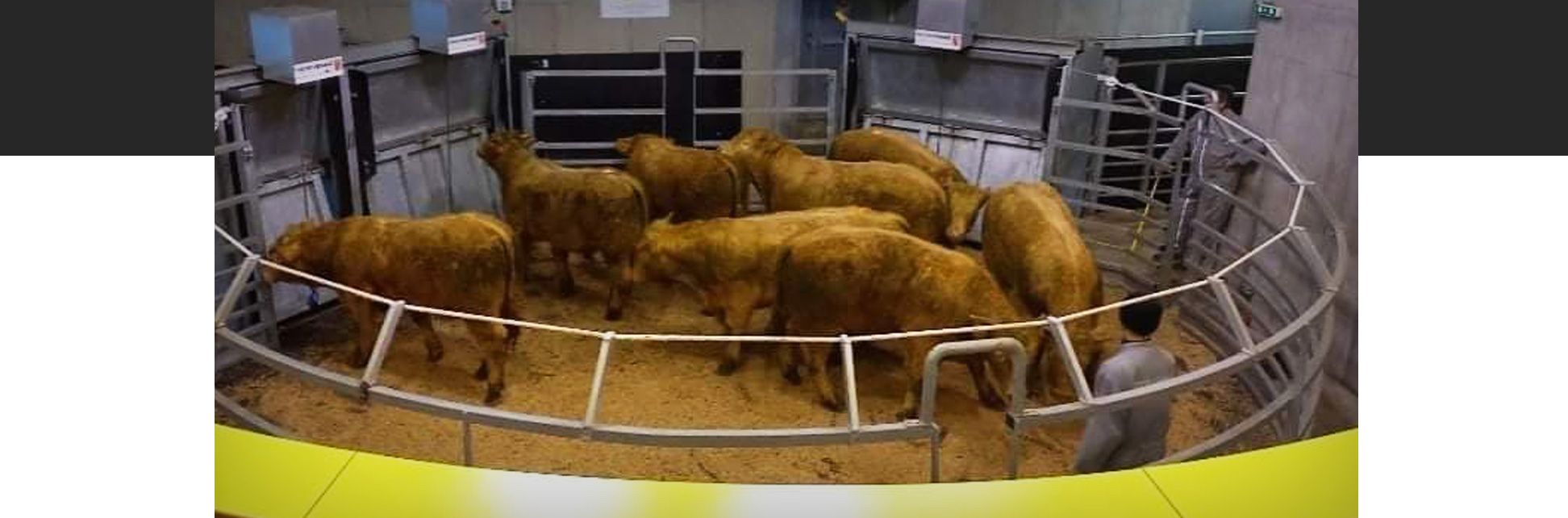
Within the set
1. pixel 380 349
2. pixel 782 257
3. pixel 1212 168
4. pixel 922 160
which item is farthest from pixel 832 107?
pixel 380 349

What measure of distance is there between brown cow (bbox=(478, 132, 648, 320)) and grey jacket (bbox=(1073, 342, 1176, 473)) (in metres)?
3.06

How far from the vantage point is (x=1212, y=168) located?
711cm

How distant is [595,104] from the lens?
8617mm

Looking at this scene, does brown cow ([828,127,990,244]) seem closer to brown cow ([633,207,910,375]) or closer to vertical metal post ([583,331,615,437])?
brown cow ([633,207,910,375])

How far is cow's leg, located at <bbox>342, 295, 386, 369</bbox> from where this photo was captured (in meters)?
6.11

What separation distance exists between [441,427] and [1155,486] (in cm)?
334

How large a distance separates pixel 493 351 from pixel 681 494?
2.84 metres

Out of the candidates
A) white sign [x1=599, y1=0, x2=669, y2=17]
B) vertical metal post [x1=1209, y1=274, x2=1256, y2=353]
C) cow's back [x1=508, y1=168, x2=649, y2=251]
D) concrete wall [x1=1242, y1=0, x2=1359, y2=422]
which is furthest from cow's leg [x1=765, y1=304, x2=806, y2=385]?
white sign [x1=599, y1=0, x2=669, y2=17]

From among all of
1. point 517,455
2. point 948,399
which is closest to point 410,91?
point 517,455

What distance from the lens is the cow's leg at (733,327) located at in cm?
610

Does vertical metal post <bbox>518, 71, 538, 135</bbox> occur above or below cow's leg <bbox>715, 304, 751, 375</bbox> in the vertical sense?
above

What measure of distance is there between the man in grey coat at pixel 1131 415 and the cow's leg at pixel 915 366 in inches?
42.9

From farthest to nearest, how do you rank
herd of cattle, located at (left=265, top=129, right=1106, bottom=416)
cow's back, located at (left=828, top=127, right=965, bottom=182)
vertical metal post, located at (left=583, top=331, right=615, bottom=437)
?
cow's back, located at (left=828, top=127, right=965, bottom=182) < herd of cattle, located at (left=265, top=129, right=1106, bottom=416) < vertical metal post, located at (left=583, top=331, right=615, bottom=437)

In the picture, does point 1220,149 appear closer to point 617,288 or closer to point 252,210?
point 617,288
